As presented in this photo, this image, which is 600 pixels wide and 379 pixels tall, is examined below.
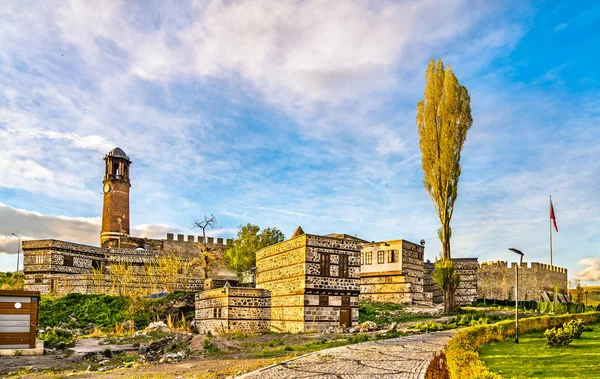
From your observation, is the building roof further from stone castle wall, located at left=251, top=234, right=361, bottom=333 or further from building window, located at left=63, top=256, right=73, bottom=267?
stone castle wall, located at left=251, top=234, right=361, bottom=333

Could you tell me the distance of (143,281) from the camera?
1761 inches

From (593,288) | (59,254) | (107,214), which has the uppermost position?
(107,214)

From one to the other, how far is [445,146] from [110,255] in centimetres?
3058

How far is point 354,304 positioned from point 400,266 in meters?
11.3

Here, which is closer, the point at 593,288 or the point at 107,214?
the point at 107,214

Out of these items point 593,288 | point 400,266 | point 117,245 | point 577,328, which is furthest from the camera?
point 593,288

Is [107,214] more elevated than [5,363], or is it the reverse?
[107,214]

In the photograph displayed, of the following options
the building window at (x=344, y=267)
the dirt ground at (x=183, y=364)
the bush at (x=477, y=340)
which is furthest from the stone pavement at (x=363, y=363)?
the building window at (x=344, y=267)

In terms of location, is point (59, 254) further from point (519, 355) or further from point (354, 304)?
point (519, 355)

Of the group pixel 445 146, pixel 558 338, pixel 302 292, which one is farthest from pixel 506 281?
pixel 558 338

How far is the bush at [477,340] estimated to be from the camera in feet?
35.6

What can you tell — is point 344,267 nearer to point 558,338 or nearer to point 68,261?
→ point 558,338

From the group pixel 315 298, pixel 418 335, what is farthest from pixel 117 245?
pixel 418 335

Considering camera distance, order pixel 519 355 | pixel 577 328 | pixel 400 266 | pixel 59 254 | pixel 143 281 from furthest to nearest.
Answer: pixel 143 281
pixel 59 254
pixel 400 266
pixel 577 328
pixel 519 355
